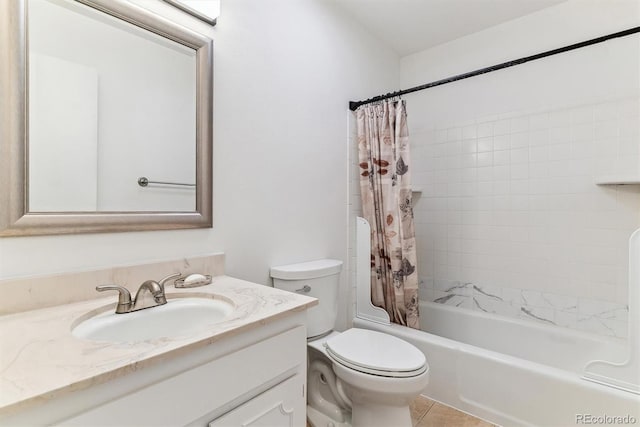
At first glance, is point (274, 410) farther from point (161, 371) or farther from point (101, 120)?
point (101, 120)

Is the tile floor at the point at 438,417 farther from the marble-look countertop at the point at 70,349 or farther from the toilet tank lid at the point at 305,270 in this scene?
the marble-look countertop at the point at 70,349

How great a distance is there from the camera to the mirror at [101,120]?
2.98ft

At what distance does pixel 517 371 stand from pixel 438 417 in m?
0.48

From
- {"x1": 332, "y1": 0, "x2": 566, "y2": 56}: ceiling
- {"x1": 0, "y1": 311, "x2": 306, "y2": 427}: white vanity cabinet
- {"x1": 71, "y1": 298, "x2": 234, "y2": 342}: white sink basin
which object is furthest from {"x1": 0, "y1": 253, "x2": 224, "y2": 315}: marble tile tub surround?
{"x1": 332, "y1": 0, "x2": 566, "y2": 56}: ceiling

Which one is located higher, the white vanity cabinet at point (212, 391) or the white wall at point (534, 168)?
the white wall at point (534, 168)

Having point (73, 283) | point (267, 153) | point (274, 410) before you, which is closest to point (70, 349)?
point (73, 283)

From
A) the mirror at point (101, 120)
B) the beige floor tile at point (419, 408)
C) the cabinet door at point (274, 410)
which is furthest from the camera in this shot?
the beige floor tile at point (419, 408)

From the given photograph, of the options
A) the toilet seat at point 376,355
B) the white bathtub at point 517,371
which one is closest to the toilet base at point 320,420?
the toilet seat at point 376,355

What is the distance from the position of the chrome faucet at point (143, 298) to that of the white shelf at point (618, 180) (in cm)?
228

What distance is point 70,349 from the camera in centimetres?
66

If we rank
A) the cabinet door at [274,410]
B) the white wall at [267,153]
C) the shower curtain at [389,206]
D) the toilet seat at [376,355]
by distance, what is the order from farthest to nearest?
the shower curtain at [389,206], the toilet seat at [376,355], the white wall at [267,153], the cabinet door at [274,410]

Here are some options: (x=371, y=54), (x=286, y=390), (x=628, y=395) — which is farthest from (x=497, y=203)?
(x=286, y=390)

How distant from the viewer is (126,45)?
1141mm

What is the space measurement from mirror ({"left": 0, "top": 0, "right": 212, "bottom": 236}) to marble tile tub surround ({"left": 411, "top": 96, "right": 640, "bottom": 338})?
1.84 meters
